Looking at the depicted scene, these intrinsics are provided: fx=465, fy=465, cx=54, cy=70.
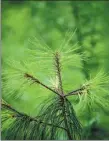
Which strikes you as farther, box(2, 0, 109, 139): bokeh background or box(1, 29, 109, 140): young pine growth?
box(2, 0, 109, 139): bokeh background

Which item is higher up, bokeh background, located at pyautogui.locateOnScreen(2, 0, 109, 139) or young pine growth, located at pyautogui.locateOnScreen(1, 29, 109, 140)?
bokeh background, located at pyautogui.locateOnScreen(2, 0, 109, 139)

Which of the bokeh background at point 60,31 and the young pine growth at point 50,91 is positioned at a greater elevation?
the bokeh background at point 60,31

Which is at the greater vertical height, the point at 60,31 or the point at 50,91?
the point at 60,31

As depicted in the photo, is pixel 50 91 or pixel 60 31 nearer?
pixel 50 91

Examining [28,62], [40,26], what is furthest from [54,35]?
[28,62]

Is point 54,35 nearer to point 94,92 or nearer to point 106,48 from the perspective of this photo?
point 106,48
